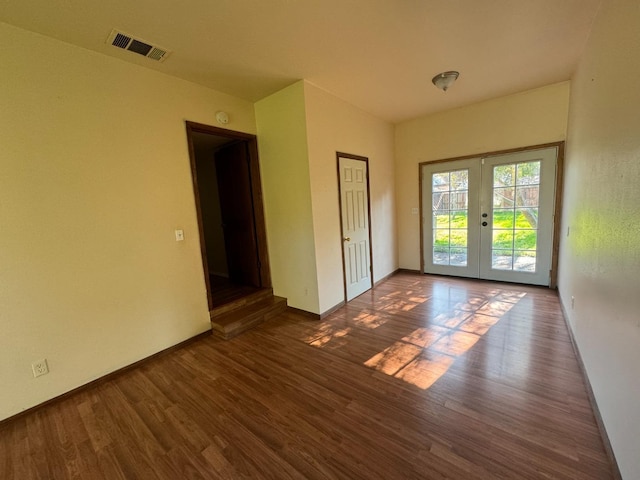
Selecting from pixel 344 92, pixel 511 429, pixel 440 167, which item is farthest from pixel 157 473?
pixel 440 167

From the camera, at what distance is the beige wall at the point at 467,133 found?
334cm

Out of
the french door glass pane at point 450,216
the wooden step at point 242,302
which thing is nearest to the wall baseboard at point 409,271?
the french door glass pane at point 450,216

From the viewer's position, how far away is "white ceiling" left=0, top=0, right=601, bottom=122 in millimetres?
1724

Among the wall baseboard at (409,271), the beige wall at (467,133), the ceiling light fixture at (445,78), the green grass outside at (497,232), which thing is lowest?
the wall baseboard at (409,271)

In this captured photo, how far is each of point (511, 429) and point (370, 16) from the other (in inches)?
112

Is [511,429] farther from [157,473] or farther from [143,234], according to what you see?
[143,234]

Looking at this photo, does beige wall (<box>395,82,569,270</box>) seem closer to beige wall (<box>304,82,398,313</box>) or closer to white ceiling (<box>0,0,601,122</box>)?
white ceiling (<box>0,0,601,122</box>)

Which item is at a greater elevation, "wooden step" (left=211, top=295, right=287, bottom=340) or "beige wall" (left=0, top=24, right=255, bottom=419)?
"beige wall" (left=0, top=24, right=255, bottom=419)

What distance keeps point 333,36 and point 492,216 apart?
333cm

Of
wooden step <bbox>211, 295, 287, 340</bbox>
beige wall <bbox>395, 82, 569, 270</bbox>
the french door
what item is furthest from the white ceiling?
wooden step <bbox>211, 295, 287, 340</bbox>

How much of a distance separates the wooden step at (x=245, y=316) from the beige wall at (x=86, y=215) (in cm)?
30

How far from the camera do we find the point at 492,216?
3.88 metres

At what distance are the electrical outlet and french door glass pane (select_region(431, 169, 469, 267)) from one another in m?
4.89

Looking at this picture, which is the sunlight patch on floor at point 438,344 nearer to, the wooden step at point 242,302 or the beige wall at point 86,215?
the wooden step at point 242,302
